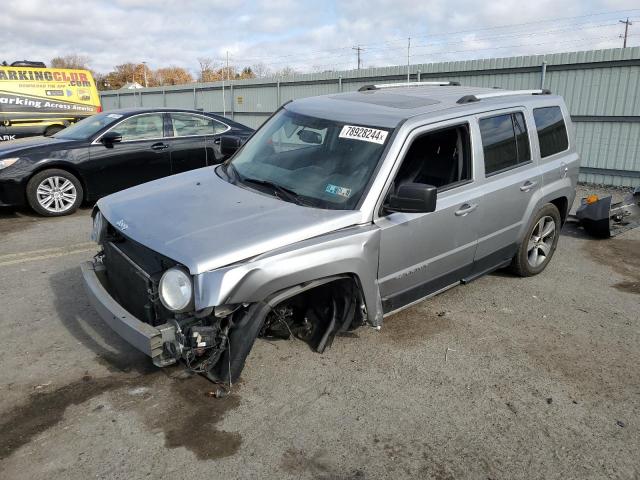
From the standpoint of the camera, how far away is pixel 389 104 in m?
4.07

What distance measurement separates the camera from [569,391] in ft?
11.1

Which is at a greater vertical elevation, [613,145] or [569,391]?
[613,145]

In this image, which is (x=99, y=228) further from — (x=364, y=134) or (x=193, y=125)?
(x=193, y=125)

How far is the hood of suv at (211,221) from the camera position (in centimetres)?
288

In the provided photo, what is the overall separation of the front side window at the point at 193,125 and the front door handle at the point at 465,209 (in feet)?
19.1

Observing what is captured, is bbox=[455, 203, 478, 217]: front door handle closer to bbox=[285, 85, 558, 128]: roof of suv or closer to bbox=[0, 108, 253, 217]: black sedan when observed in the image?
bbox=[285, 85, 558, 128]: roof of suv

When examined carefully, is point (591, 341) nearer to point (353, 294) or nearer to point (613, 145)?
point (353, 294)

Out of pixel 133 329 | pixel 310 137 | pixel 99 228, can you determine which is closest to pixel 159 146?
pixel 99 228

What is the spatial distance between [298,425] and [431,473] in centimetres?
78

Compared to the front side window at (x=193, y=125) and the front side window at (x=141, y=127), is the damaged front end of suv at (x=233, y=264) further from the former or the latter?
the front side window at (x=193, y=125)

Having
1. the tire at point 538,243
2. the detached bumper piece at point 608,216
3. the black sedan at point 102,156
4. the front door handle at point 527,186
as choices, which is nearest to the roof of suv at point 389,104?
the front door handle at point 527,186

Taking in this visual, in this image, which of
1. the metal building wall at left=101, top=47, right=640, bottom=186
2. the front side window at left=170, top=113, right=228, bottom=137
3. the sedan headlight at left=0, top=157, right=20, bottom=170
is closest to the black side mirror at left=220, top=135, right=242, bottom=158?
the front side window at left=170, top=113, right=228, bottom=137

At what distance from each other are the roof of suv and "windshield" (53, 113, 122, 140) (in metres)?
4.55

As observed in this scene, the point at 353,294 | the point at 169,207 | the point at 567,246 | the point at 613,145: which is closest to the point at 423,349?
the point at 353,294
